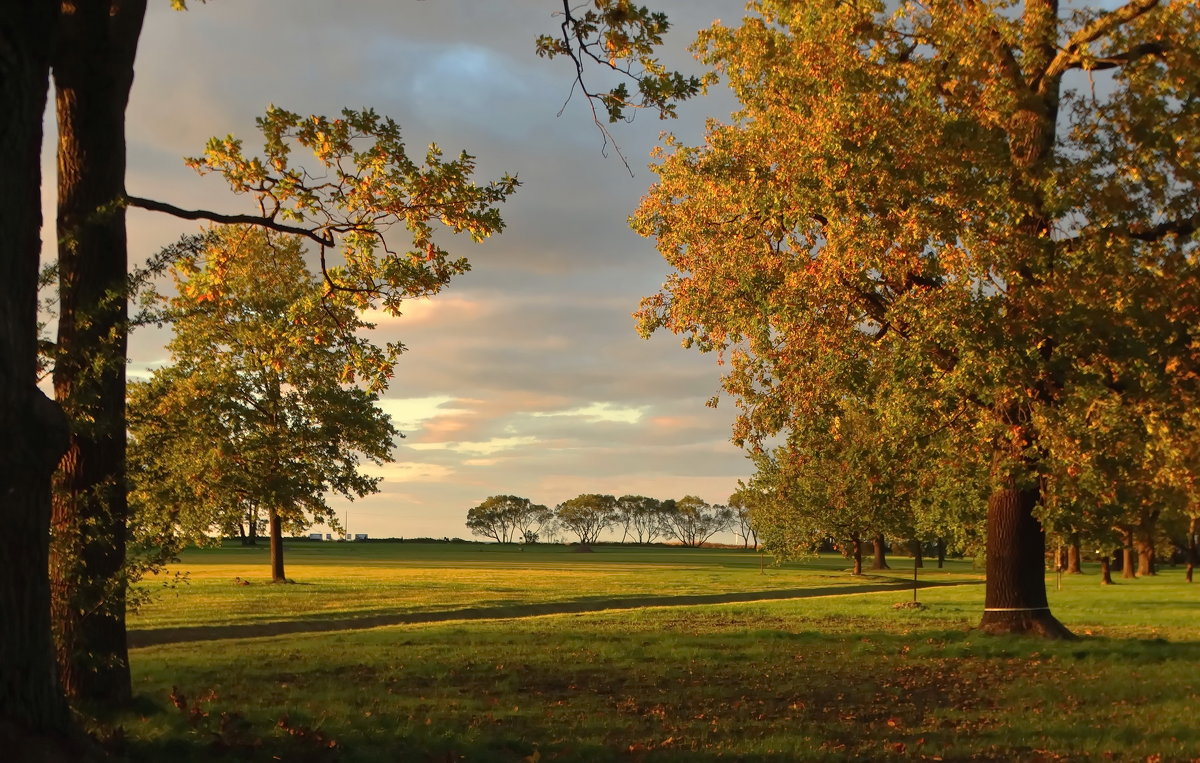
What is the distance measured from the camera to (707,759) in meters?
9.14

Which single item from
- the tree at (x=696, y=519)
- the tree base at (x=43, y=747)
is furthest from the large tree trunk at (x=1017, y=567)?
the tree at (x=696, y=519)

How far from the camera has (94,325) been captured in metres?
10.2

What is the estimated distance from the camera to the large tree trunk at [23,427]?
6793mm

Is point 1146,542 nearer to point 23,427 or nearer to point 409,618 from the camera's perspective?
point 409,618

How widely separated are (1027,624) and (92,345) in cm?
1865

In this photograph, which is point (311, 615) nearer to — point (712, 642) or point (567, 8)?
point (712, 642)

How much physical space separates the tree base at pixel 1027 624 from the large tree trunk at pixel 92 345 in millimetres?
17092

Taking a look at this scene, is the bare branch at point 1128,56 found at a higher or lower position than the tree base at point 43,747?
higher

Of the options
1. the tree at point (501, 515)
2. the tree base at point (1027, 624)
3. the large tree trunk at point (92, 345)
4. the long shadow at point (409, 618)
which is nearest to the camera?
the large tree trunk at point (92, 345)

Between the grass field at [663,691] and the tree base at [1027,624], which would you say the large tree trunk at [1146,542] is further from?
the tree base at [1027,624]

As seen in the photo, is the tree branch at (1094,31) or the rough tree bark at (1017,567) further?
the rough tree bark at (1017,567)

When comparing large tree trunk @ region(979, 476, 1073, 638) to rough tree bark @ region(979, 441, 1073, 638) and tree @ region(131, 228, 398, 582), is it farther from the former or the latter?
tree @ region(131, 228, 398, 582)

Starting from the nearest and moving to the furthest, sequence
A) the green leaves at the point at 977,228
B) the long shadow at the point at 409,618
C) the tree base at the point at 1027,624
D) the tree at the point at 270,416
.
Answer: the green leaves at the point at 977,228 → the tree base at the point at 1027,624 → the long shadow at the point at 409,618 → the tree at the point at 270,416

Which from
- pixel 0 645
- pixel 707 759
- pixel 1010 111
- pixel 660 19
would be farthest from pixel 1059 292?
pixel 0 645
